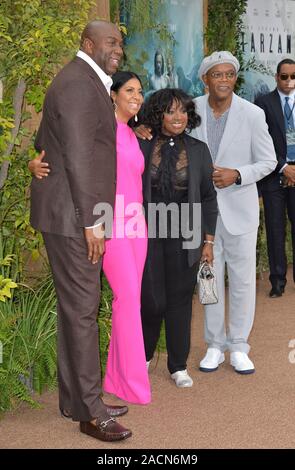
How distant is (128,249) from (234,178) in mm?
888

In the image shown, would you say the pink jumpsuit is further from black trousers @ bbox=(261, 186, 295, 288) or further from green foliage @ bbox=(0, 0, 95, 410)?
black trousers @ bbox=(261, 186, 295, 288)

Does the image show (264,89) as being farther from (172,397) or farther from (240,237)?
(172,397)

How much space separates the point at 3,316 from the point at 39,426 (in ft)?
2.42

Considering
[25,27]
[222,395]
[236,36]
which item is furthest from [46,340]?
[236,36]

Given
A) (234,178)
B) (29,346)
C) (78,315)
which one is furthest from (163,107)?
(29,346)

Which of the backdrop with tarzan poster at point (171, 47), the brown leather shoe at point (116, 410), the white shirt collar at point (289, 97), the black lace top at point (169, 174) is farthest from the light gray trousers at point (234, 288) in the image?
the white shirt collar at point (289, 97)

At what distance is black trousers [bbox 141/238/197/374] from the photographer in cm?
444

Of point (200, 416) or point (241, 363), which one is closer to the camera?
point (200, 416)

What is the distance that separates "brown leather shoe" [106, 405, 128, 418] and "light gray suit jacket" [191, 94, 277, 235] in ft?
4.16

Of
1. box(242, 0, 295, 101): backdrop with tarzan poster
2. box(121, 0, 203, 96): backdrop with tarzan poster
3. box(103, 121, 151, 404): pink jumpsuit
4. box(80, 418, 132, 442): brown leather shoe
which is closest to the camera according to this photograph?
box(80, 418, 132, 442): brown leather shoe

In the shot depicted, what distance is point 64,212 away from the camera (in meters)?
3.62

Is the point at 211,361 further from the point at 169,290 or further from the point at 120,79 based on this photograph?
the point at 120,79

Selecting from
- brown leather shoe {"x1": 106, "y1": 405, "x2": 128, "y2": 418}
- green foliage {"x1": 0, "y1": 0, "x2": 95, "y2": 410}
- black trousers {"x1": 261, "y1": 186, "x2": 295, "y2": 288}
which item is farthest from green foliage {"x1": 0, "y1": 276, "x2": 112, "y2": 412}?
black trousers {"x1": 261, "y1": 186, "x2": 295, "y2": 288}

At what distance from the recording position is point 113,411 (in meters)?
4.19
